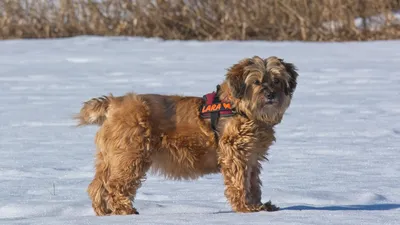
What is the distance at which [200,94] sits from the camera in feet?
41.2

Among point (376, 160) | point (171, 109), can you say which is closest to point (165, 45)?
point (376, 160)

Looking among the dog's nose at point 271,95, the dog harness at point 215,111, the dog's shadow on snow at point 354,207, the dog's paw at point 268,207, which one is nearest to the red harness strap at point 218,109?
the dog harness at point 215,111

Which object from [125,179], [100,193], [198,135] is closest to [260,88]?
[198,135]

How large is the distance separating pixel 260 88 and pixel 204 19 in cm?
1314

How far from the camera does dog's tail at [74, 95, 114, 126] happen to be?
6324 mm

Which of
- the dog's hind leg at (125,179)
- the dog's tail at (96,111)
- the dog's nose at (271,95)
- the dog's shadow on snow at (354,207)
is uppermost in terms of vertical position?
the dog's nose at (271,95)

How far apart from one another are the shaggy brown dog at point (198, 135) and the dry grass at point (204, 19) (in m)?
12.8

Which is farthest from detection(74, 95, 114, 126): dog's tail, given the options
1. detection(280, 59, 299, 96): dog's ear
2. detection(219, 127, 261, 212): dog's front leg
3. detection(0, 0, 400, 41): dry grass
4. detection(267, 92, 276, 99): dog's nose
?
detection(0, 0, 400, 41): dry grass

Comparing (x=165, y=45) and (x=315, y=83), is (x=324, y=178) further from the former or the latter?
(x=165, y=45)

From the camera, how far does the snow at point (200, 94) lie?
6359 mm

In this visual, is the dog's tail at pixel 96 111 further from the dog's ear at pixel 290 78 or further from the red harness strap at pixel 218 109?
the dog's ear at pixel 290 78

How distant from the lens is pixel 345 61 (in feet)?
52.3

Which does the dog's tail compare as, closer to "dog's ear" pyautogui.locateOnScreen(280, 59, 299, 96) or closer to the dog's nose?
the dog's nose

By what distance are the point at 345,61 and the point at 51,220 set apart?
442 inches
